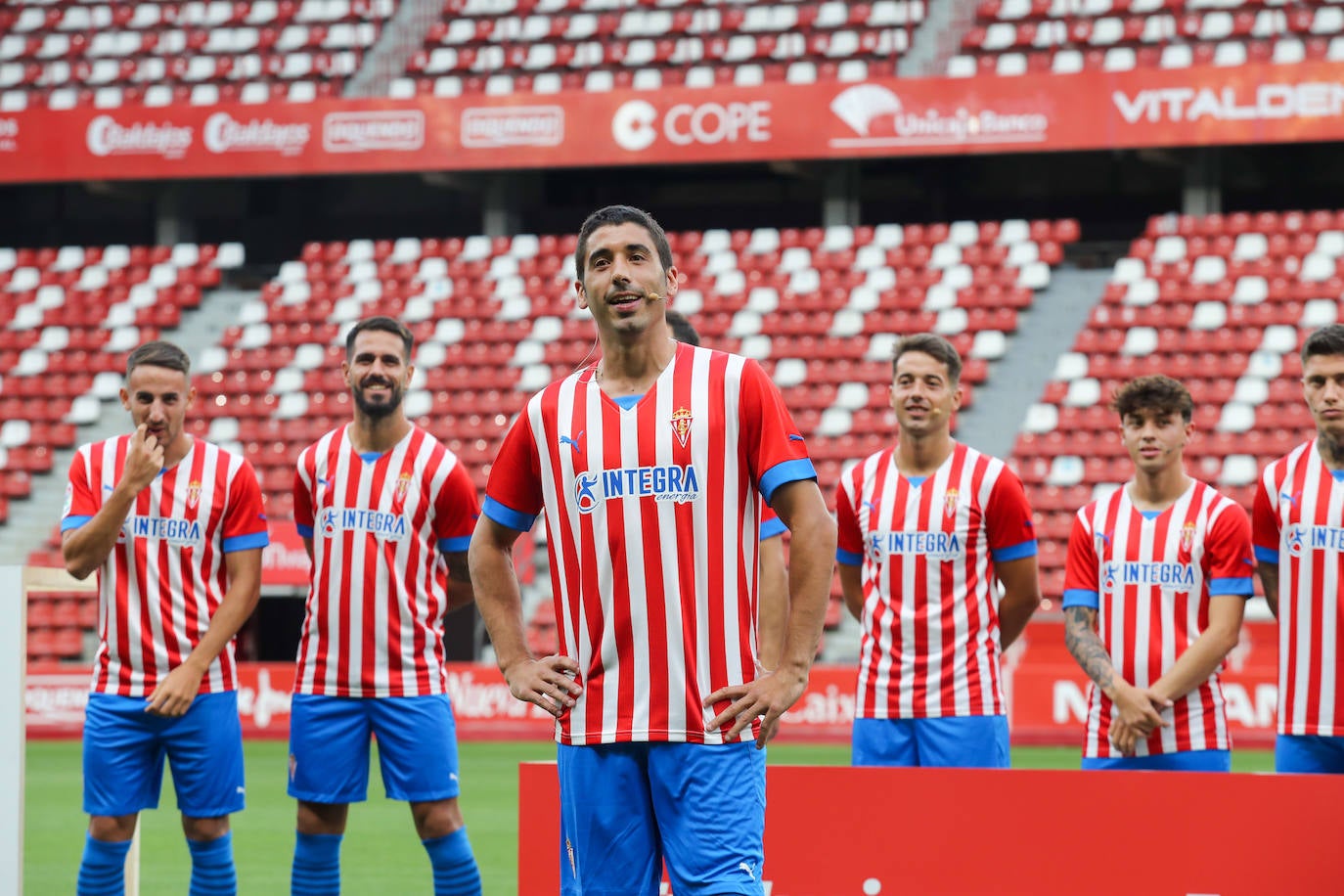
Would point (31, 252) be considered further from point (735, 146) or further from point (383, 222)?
point (735, 146)

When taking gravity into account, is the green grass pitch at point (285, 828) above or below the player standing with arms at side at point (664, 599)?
below

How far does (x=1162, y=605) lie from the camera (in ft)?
17.7

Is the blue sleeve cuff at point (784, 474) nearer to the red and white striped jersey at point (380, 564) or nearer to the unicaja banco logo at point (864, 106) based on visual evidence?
the red and white striped jersey at point (380, 564)

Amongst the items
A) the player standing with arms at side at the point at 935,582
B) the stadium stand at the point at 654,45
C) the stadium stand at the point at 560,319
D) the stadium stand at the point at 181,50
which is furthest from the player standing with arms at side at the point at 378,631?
the stadium stand at the point at 181,50

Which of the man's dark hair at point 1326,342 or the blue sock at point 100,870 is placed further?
the blue sock at point 100,870

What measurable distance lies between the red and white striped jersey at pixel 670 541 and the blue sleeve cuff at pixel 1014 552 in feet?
7.41

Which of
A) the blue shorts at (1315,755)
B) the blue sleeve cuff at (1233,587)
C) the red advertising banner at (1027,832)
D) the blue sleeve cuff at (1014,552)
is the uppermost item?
the blue sleeve cuff at (1014,552)

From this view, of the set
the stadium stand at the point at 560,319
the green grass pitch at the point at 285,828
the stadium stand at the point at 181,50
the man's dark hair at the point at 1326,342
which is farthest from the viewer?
the stadium stand at the point at 181,50

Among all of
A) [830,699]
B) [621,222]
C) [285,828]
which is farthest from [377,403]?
[830,699]

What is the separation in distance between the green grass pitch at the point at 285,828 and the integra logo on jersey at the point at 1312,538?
2400 millimetres

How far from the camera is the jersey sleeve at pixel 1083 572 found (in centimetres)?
556

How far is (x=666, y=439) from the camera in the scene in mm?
3533

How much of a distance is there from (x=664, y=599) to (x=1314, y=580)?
247 centimetres

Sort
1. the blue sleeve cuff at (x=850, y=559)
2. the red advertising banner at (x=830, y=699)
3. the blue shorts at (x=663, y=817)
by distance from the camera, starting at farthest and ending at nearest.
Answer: the red advertising banner at (x=830, y=699) → the blue sleeve cuff at (x=850, y=559) → the blue shorts at (x=663, y=817)
